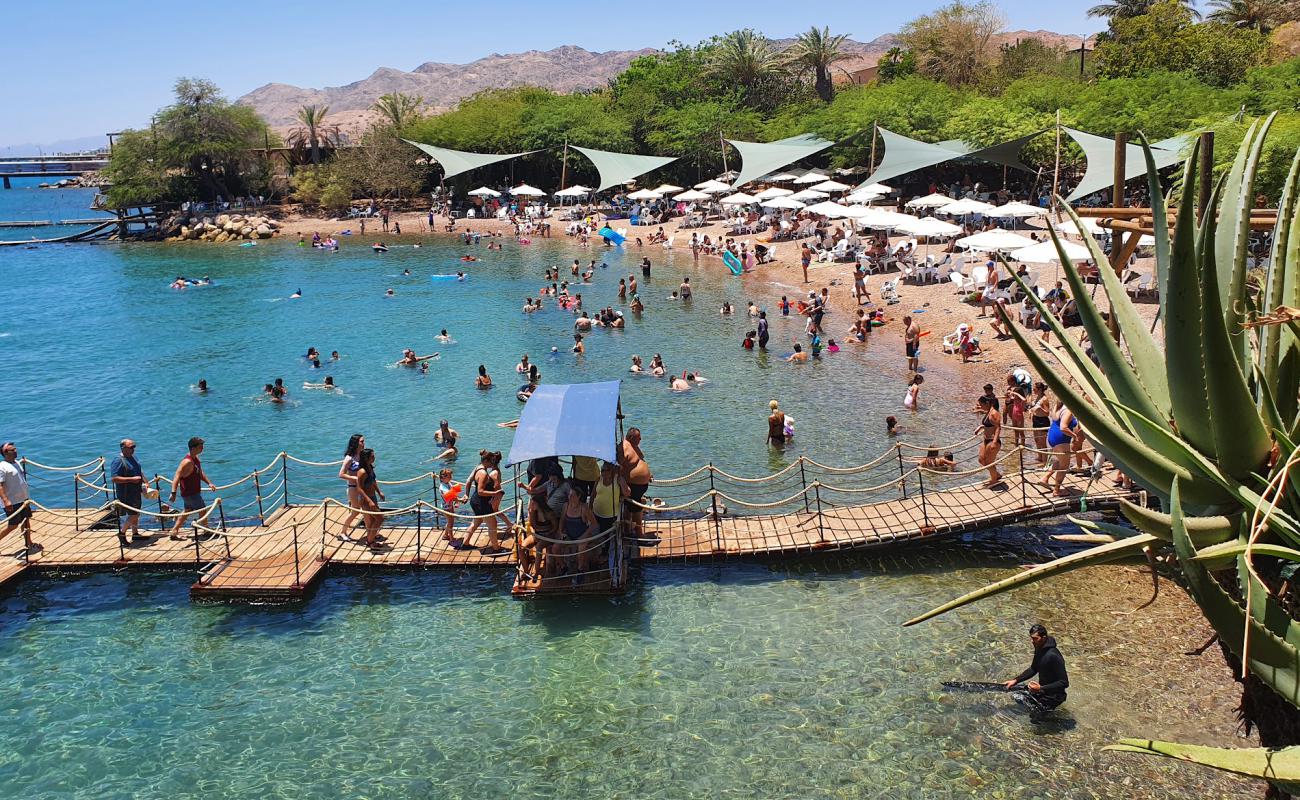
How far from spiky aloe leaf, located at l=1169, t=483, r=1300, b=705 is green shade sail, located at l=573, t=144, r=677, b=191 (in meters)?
55.1

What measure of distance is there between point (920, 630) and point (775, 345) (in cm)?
1740

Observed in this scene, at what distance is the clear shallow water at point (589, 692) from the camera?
1023 centimetres

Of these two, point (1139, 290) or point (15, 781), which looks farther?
point (1139, 290)

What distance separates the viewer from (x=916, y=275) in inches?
1388

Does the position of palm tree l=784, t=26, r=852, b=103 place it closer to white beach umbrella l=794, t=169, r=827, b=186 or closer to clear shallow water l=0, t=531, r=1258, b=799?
white beach umbrella l=794, t=169, r=827, b=186

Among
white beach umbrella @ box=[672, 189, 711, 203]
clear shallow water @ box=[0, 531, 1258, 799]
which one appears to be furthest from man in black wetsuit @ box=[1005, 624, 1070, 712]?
white beach umbrella @ box=[672, 189, 711, 203]

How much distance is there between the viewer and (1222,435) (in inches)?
150

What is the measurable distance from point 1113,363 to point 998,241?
2789cm

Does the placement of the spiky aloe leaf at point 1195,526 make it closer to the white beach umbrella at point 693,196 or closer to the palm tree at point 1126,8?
the white beach umbrella at point 693,196

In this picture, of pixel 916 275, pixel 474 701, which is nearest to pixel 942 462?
pixel 474 701

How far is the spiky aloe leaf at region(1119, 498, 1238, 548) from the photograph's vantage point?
3707 mm

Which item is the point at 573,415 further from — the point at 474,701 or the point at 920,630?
the point at 920,630

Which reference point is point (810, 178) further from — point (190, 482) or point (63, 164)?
point (63, 164)

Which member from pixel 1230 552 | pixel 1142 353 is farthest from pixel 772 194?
pixel 1230 552
